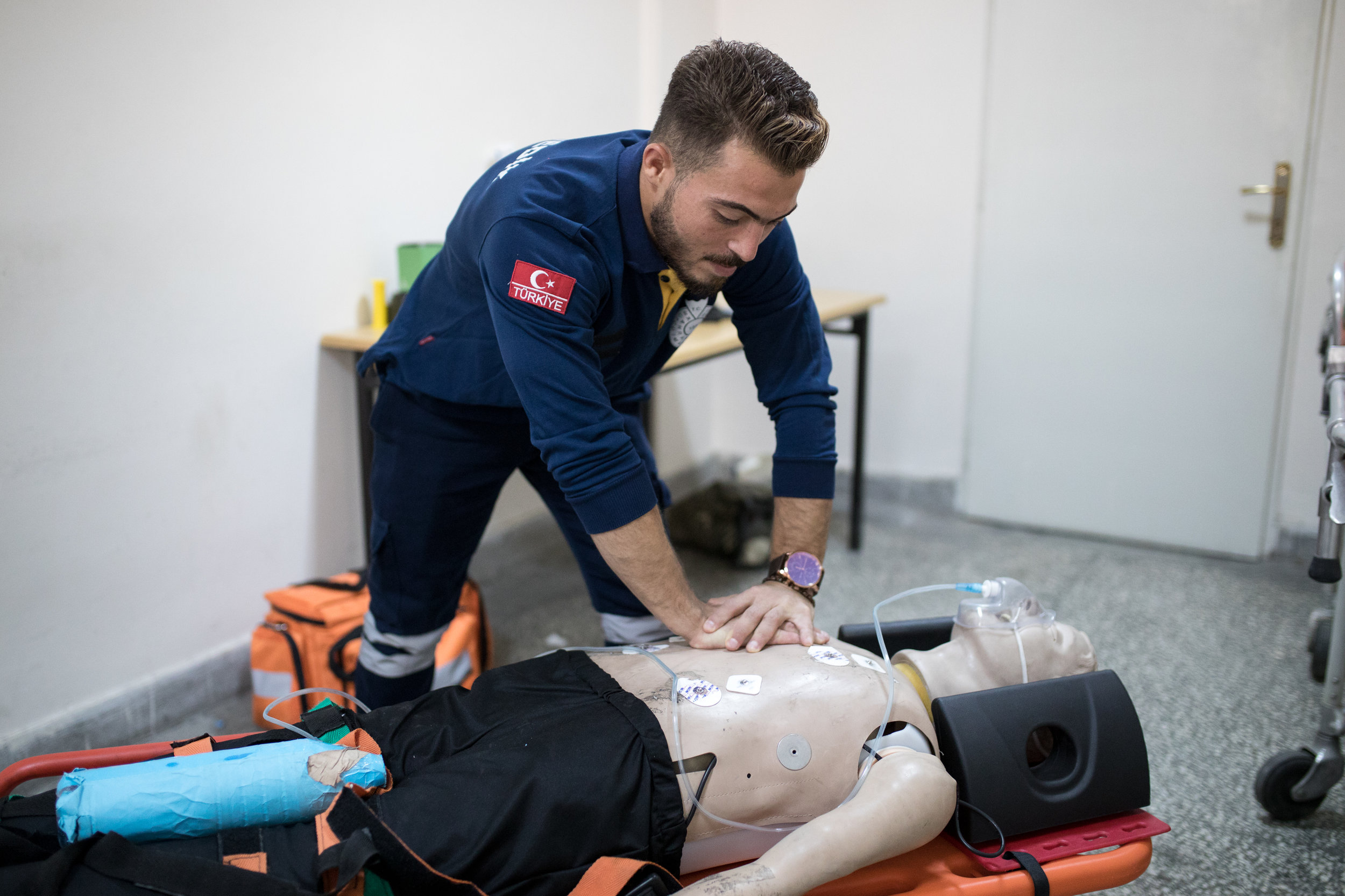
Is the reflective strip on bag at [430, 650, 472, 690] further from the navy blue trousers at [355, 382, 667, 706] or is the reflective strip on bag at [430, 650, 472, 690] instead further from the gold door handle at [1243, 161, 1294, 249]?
the gold door handle at [1243, 161, 1294, 249]

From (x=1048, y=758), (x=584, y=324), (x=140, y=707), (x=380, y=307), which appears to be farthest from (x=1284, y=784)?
(x=140, y=707)

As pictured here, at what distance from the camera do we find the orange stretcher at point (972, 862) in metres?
1.05

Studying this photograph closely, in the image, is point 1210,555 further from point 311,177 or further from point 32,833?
point 32,833

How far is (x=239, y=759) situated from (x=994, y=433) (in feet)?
9.45

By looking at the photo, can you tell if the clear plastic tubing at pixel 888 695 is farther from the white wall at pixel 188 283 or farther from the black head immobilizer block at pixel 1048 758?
the white wall at pixel 188 283

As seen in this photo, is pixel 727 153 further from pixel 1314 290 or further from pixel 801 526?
pixel 1314 290

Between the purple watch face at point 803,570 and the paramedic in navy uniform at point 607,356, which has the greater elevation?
the paramedic in navy uniform at point 607,356

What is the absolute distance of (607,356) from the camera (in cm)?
137

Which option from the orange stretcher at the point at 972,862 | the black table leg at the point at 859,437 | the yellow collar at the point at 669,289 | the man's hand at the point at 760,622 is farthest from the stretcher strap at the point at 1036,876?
the black table leg at the point at 859,437

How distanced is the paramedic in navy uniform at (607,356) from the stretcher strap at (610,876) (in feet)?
1.08

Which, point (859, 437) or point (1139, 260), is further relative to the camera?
point (859, 437)

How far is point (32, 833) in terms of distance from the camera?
0.94m

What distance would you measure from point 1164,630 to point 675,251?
1985mm

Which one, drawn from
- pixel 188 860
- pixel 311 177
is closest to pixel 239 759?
pixel 188 860
